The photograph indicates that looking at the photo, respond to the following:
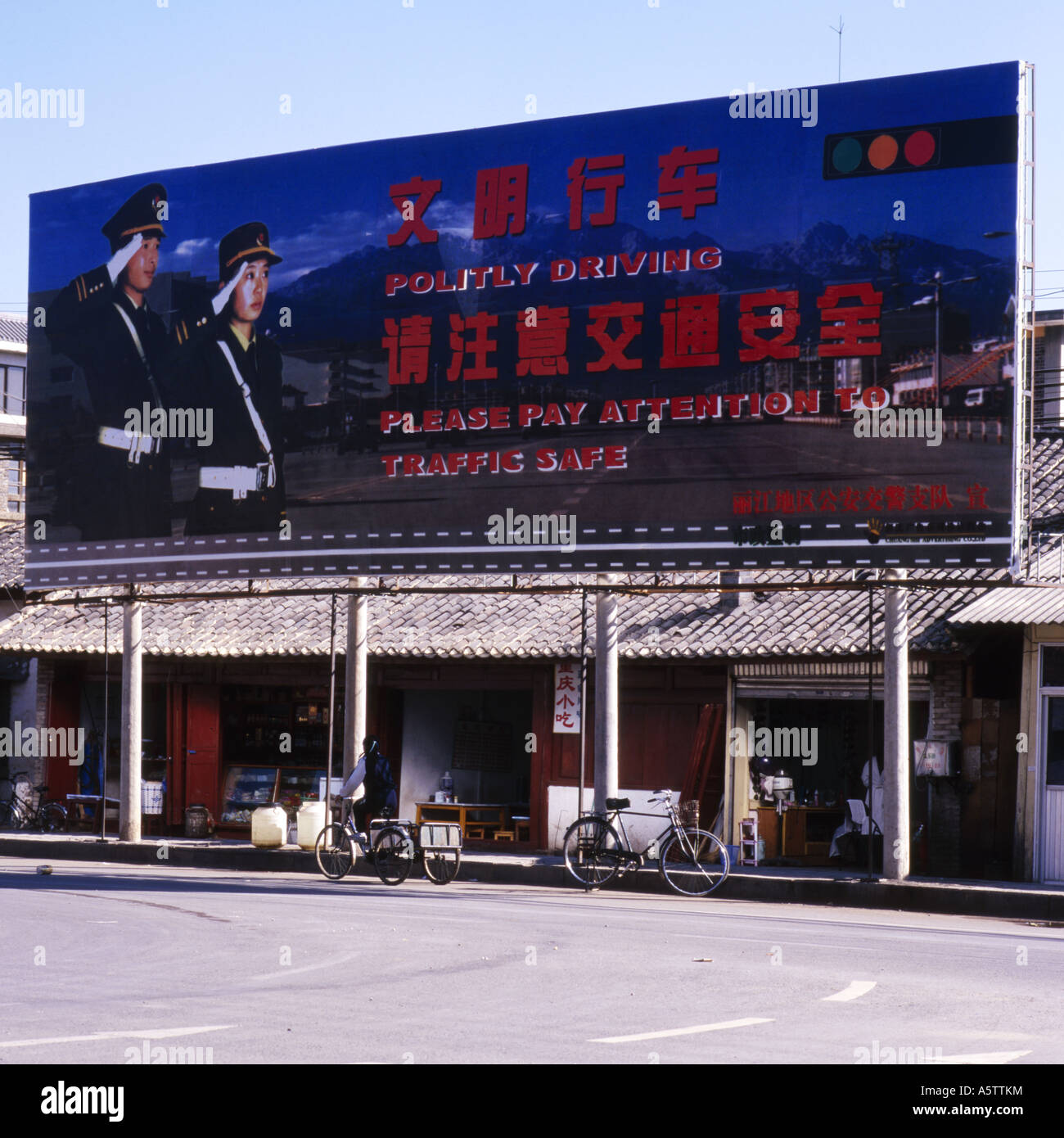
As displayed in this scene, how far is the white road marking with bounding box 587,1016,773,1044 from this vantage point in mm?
8734

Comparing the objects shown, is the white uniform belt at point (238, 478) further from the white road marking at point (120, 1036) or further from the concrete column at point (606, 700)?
the white road marking at point (120, 1036)

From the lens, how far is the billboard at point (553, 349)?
19.4 m

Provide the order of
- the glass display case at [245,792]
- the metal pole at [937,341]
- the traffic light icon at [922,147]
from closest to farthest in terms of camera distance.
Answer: the traffic light icon at [922,147]
the metal pole at [937,341]
the glass display case at [245,792]

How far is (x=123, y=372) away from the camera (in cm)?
2527

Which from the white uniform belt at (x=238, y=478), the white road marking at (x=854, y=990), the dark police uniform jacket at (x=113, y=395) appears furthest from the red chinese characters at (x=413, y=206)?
the white road marking at (x=854, y=990)

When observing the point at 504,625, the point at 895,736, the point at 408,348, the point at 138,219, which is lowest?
the point at 895,736

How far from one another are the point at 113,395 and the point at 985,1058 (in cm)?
1990

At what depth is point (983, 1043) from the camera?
8.78 meters

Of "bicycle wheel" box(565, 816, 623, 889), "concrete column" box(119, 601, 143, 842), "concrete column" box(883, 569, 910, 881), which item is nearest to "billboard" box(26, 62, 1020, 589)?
"concrete column" box(119, 601, 143, 842)

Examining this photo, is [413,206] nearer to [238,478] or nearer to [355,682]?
[238,478]

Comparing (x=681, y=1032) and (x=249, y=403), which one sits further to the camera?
(x=249, y=403)

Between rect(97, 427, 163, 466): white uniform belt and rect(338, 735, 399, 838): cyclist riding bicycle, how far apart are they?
6798mm

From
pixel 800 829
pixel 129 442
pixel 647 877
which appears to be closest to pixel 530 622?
pixel 800 829

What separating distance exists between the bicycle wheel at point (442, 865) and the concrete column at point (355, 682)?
120 inches
